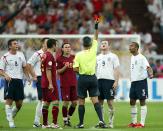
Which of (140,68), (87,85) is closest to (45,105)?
(87,85)

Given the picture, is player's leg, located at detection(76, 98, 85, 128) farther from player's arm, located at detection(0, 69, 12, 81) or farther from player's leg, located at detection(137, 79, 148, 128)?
player's arm, located at detection(0, 69, 12, 81)

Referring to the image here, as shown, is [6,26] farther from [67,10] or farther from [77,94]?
[77,94]

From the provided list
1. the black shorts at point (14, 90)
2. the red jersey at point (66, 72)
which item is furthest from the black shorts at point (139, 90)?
the black shorts at point (14, 90)

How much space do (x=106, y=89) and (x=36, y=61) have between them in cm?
215

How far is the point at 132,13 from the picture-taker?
145ft

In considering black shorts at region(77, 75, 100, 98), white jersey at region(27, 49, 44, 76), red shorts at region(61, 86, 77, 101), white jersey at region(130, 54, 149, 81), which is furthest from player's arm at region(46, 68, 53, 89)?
white jersey at region(130, 54, 149, 81)

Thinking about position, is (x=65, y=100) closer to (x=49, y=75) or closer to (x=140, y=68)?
(x=49, y=75)

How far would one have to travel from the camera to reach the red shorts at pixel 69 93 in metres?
23.3

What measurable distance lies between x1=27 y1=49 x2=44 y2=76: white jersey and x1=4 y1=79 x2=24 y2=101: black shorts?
83cm

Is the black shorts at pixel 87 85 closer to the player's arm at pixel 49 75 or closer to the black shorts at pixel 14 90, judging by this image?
the player's arm at pixel 49 75

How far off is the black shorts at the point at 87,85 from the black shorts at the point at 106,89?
102 cm

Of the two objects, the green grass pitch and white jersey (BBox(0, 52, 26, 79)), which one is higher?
white jersey (BBox(0, 52, 26, 79))

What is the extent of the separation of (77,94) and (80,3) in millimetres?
20114

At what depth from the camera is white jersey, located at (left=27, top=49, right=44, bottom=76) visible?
23.6m
